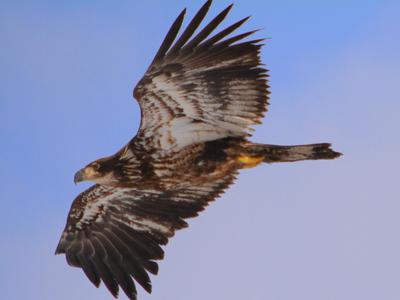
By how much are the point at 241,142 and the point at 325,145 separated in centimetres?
134

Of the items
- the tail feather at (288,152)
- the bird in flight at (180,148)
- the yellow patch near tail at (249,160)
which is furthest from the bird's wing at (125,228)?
the tail feather at (288,152)

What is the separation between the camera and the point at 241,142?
14938 millimetres

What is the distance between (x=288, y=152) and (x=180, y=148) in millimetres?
1745

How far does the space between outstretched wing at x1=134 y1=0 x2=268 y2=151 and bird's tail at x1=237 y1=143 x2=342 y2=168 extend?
31 cm

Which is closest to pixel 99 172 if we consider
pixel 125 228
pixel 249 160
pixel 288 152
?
pixel 125 228

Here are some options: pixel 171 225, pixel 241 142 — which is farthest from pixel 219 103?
pixel 171 225

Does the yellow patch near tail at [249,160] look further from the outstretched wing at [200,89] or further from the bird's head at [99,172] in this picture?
the bird's head at [99,172]

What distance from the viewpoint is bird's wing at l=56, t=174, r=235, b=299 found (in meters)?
16.4

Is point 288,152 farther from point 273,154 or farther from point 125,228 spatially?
point 125,228

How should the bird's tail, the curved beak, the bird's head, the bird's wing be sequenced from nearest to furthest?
the bird's tail
the bird's head
the curved beak
the bird's wing

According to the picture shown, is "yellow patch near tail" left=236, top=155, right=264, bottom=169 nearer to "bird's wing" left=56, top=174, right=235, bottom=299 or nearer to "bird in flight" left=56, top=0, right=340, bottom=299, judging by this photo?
"bird in flight" left=56, top=0, right=340, bottom=299

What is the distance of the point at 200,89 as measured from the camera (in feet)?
47.8

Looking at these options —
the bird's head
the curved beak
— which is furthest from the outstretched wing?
the curved beak

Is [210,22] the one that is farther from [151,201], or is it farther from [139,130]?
[151,201]
